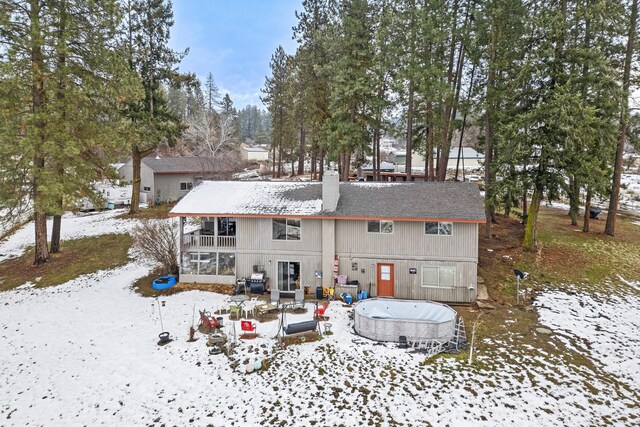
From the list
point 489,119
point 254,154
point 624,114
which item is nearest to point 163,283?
point 489,119

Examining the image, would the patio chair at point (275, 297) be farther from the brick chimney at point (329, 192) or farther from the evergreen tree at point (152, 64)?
the evergreen tree at point (152, 64)

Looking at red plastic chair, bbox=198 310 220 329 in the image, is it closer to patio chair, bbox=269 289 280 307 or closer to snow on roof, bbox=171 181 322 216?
patio chair, bbox=269 289 280 307

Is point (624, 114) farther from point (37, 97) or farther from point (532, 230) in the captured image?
point (37, 97)

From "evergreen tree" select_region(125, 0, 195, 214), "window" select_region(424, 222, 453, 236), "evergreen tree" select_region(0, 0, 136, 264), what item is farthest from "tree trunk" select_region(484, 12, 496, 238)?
"evergreen tree" select_region(125, 0, 195, 214)

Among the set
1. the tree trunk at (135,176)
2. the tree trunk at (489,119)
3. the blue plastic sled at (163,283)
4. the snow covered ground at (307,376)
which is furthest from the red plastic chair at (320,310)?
the tree trunk at (135,176)

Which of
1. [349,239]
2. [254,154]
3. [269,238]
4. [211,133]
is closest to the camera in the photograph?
[349,239]

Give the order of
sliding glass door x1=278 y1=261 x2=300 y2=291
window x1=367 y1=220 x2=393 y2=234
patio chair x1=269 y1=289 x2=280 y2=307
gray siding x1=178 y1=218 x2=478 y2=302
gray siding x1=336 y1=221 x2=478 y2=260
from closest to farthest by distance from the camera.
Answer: patio chair x1=269 y1=289 x2=280 y2=307
gray siding x1=336 y1=221 x2=478 y2=260
gray siding x1=178 y1=218 x2=478 y2=302
window x1=367 y1=220 x2=393 y2=234
sliding glass door x1=278 y1=261 x2=300 y2=291

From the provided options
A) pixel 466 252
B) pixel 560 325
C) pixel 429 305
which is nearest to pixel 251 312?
pixel 429 305
